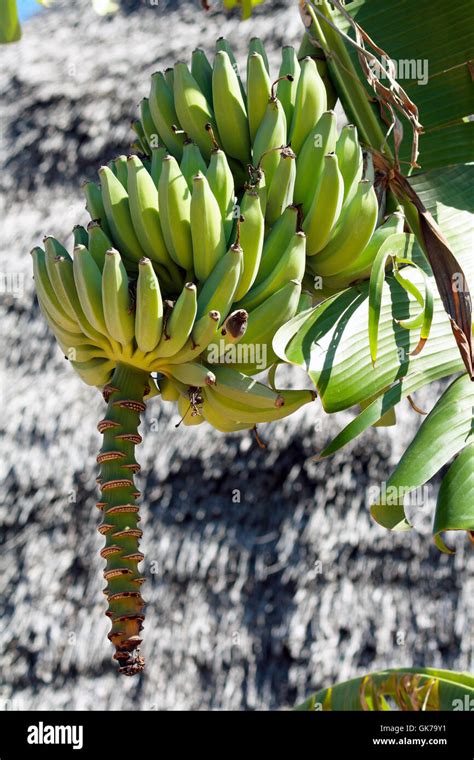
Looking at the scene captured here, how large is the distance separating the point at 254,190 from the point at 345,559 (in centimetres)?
192

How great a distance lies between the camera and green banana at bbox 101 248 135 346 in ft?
2.47

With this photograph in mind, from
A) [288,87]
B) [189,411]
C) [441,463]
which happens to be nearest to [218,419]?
[189,411]

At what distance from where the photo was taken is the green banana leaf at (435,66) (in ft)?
3.38

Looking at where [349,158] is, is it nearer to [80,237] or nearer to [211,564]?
[80,237]

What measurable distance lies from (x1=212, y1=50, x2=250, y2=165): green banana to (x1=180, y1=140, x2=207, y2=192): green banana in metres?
0.06

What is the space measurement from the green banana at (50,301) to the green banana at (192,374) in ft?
0.35

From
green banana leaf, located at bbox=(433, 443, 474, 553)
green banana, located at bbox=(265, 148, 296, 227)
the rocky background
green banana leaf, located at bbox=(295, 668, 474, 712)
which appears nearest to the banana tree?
green banana leaf, located at bbox=(433, 443, 474, 553)

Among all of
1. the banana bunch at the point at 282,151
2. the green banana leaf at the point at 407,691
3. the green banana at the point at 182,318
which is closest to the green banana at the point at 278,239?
the banana bunch at the point at 282,151

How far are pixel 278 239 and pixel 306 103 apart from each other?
16 cm

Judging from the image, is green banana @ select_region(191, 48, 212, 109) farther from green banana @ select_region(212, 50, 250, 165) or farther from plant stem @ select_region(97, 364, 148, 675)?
plant stem @ select_region(97, 364, 148, 675)

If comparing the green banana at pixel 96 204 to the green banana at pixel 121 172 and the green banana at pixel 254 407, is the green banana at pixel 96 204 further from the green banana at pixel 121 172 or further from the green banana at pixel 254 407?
the green banana at pixel 254 407

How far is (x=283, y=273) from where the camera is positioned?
79cm
